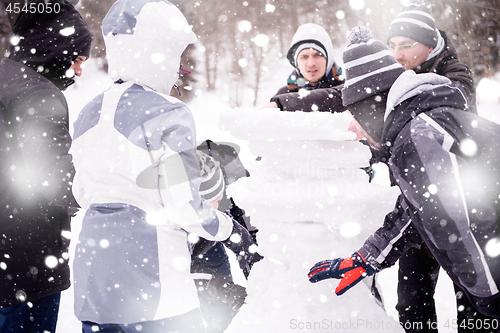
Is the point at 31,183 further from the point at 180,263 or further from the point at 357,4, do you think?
the point at 357,4

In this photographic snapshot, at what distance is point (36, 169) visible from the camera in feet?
4.51

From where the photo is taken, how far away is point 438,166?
3.87 ft

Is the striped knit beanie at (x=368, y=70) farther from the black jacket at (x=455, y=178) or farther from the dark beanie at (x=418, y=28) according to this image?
the dark beanie at (x=418, y=28)

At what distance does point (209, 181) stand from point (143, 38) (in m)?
0.89

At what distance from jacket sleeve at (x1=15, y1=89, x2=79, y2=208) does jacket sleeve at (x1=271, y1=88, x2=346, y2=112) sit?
1094 millimetres

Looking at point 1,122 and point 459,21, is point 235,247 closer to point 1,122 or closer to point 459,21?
point 1,122

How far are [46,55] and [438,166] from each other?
1.56 meters

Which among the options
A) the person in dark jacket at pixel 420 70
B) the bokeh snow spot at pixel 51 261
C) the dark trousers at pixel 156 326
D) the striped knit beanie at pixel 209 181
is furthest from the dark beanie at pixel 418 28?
the bokeh snow spot at pixel 51 261

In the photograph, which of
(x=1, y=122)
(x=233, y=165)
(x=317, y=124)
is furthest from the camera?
(x=233, y=165)

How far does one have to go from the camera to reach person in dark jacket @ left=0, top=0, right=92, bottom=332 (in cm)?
139

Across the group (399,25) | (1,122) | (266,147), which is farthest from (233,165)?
(1,122)

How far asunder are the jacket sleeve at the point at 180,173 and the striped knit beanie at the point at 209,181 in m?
0.71

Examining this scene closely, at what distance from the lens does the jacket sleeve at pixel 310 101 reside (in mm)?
2045

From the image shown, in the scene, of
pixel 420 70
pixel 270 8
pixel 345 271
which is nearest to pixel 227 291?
pixel 345 271
